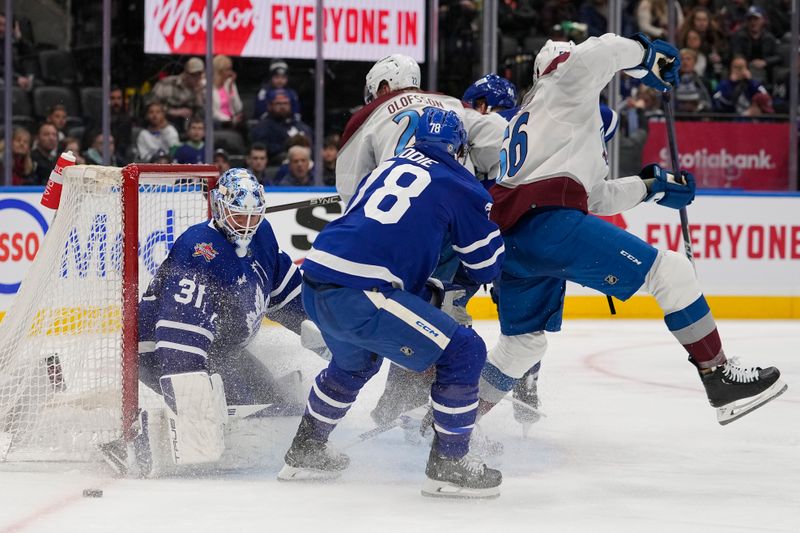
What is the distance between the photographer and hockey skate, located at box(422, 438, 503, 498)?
298cm

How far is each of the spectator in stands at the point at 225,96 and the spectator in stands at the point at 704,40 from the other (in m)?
2.62

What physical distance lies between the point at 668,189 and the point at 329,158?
3742 millimetres

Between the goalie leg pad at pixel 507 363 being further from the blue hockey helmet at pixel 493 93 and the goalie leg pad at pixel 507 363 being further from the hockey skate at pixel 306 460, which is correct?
the blue hockey helmet at pixel 493 93

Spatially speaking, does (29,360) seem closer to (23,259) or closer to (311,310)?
(311,310)

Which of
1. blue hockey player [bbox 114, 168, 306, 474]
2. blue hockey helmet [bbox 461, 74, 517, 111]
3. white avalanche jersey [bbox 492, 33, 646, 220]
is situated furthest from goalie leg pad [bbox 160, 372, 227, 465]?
blue hockey helmet [bbox 461, 74, 517, 111]

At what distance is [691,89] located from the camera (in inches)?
298

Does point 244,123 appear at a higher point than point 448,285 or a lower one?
higher

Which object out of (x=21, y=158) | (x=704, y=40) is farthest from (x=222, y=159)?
(x=704, y=40)

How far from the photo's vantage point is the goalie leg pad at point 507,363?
3.62m

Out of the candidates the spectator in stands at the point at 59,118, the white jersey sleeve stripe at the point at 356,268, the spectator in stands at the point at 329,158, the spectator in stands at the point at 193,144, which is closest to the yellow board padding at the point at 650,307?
the spectator in stands at the point at 329,158

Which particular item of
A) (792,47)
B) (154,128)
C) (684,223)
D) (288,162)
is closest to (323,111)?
(288,162)

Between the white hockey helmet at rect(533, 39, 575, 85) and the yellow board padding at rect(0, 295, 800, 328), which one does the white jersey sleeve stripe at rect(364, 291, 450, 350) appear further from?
the yellow board padding at rect(0, 295, 800, 328)

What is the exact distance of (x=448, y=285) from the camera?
3520 millimetres

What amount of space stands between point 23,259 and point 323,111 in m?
1.94
